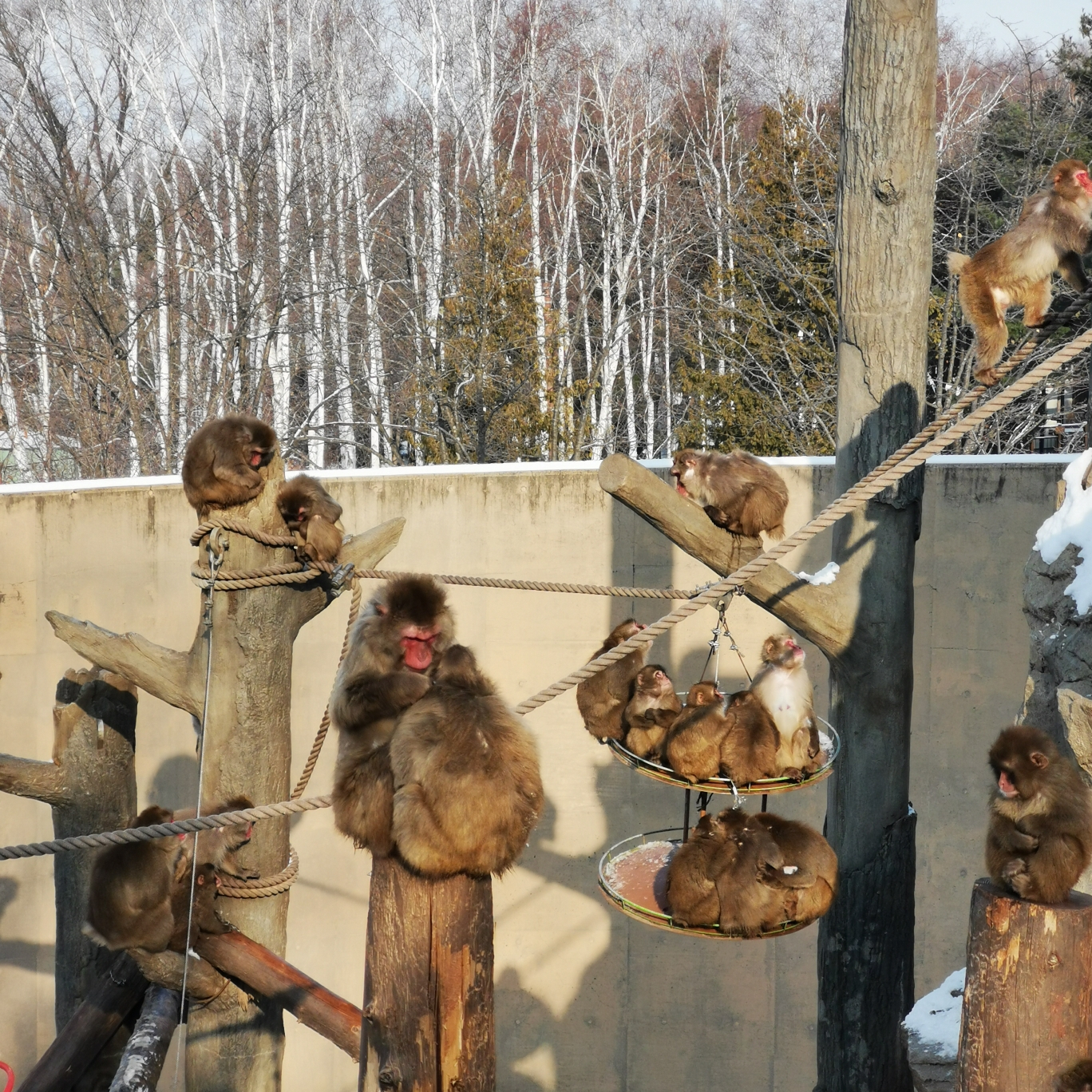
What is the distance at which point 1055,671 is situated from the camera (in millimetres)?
4328

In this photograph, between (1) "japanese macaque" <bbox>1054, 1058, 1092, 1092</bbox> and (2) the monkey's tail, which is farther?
(2) the monkey's tail

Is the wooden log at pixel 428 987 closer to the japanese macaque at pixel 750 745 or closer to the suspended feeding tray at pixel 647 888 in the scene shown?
the suspended feeding tray at pixel 647 888

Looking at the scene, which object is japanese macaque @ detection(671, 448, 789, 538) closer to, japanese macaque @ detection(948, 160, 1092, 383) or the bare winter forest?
japanese macaque @ detection(948, 160, 1092, 383)

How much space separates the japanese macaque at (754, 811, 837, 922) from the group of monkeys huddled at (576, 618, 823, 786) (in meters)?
0.17

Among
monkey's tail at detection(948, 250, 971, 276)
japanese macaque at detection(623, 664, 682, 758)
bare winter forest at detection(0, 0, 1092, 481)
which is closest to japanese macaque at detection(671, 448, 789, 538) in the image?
japanese macaque at detection(623, 664, 682, 758)

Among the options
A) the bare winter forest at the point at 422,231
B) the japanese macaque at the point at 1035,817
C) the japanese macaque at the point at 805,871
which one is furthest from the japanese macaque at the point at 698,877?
the bare winter forest at the point at 422,231

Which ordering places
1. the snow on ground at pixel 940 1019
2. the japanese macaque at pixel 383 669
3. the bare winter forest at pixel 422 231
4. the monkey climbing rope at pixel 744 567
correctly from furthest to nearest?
the bare winter forest at pixel 422 231 → the snow on ground at pixel 940 1019 → the monkey climbing rope at pixel 744 567 → the japanese macaque at pixel 383 669

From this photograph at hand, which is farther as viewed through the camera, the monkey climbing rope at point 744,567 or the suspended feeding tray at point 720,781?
the suspended feeding tray at point 720,781

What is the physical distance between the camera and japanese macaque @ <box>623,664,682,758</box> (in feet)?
12.8

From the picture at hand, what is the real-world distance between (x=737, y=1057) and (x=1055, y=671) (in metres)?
3.63

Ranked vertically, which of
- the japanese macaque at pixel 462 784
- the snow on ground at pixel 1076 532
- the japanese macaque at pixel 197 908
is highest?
the snow on ground at pixel 1076 532

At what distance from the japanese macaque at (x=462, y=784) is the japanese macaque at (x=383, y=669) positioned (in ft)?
0.68

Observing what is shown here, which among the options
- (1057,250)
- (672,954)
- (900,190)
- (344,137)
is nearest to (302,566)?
(900,190)

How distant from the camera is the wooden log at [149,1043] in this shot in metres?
3.40
